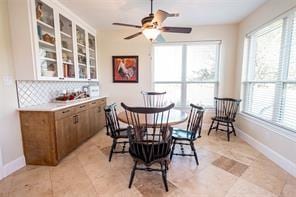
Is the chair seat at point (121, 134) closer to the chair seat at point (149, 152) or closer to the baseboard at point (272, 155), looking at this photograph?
the chair seat at point (149, 152)

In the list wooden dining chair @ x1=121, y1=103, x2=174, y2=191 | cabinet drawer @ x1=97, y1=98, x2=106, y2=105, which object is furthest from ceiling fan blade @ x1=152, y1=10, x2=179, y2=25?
cabinet drawer @ x1=97, y1=98, x2=106, y2=105

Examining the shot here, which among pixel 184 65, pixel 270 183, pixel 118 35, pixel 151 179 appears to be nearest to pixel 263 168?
pixel 270 183

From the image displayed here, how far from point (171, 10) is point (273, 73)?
79.7 inches

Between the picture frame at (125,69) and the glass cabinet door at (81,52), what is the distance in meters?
0.79

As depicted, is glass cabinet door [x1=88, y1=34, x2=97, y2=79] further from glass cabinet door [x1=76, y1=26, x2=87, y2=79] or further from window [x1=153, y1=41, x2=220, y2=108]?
window [x1=153, y1=41, x2=220, y2=108]

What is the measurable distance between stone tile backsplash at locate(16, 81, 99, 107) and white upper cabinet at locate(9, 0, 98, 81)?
0.21 metres

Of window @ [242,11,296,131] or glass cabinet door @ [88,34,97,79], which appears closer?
window @ [242,11,296,131]

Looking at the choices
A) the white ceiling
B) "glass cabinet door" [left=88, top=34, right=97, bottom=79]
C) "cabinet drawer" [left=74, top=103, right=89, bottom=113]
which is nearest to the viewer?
the white ceiling

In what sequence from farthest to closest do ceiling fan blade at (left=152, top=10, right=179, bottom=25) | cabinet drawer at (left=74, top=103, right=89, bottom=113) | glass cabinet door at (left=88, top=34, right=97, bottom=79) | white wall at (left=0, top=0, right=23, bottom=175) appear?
glass cabinet door at (left=88, top=34, right=97, bottom=79) < cabinet drawer at (left=74, top=103, right=89, bottom=113) < white wall at (left=0, top=0, right=23, bottom=175) < ceiling fan blade at (left=152, top=10, right=179, bottom=25)

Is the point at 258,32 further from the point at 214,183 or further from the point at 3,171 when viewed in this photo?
the point at 3,171

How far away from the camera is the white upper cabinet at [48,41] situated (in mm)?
2213

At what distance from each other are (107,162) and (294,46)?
3.13 metres

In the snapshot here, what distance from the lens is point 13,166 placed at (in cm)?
225

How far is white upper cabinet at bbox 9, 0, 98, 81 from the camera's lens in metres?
2.21
